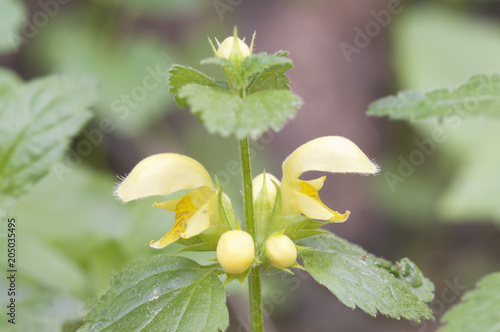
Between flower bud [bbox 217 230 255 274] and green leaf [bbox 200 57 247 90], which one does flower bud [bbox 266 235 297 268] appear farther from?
green leaf [bbox 200 57 247 90]

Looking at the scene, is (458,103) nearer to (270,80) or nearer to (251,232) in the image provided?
(270,80)

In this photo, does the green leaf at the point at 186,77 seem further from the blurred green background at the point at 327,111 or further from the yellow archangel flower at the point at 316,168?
the blurred green background at the point at 327,111

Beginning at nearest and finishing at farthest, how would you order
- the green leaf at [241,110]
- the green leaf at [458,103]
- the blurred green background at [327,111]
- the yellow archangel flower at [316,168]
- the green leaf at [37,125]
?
the green leaf at [241,110] → the yellow archangel flower at [316,168] → the green leaf at [458,103] → the green leaf at [37,125] → the blurred green background at [327,111]

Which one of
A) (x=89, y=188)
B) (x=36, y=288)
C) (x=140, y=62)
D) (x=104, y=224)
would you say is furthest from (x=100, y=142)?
(x=36, y=288)

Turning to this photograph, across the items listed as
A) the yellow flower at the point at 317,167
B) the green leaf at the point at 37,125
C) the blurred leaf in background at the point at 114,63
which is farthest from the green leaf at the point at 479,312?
the blurred leaf in background at the point at 114,63

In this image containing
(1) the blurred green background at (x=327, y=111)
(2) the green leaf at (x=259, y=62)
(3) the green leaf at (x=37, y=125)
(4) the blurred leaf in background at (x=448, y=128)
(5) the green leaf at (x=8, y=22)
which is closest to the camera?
(2) the green leaf at (x=259, y=62)

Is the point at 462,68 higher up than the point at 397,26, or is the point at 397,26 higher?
the point at 397,26

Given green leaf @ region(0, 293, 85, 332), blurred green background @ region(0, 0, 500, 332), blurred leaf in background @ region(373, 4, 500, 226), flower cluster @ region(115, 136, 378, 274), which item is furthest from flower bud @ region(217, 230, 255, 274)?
blurred leaf in background @ region(373, 4, 500, 226)

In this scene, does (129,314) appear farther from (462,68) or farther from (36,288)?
(462,68)
